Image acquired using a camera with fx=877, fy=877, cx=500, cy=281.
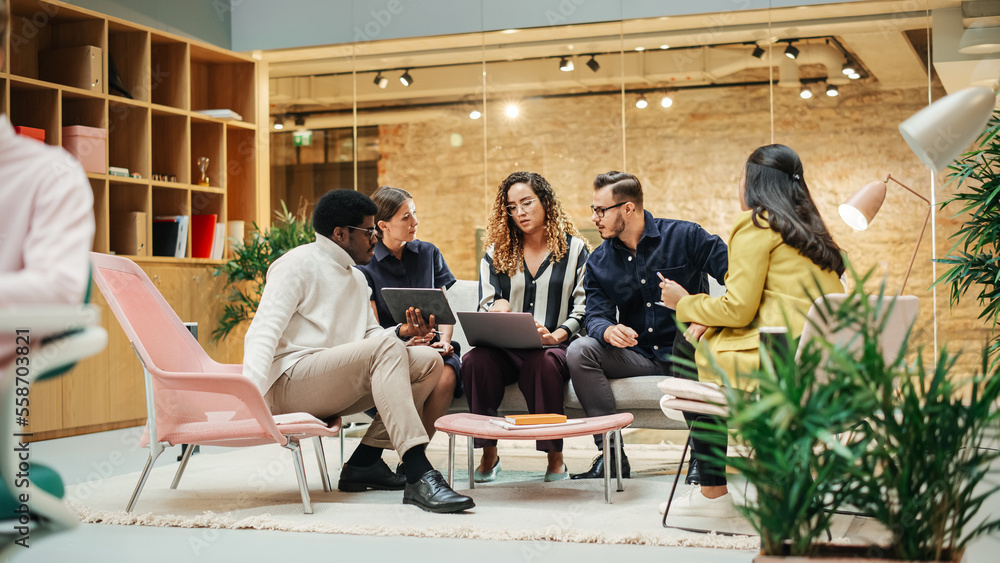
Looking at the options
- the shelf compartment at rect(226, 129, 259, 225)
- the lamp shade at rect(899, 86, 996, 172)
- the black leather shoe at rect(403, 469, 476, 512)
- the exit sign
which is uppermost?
the exit sign

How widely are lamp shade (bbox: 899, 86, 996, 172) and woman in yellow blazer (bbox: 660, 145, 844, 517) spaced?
1.92 feet

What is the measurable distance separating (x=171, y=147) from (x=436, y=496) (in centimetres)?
406

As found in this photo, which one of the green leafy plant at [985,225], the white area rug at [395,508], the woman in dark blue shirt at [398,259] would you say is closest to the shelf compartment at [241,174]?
the woman in dark blue shirt at [398,259]

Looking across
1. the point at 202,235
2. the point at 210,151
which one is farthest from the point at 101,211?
the point at 210,151

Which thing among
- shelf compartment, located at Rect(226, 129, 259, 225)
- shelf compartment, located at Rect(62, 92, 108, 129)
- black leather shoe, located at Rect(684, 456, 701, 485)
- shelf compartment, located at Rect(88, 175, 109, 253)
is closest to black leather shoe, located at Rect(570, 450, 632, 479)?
black leather shoe, located at Rect(684, 456, 701, 485)

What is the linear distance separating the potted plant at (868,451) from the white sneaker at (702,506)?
1286 millimetres

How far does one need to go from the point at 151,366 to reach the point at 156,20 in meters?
3.99

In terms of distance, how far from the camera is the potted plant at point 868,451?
3.98ft

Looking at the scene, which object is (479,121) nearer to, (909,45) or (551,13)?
(551,13)

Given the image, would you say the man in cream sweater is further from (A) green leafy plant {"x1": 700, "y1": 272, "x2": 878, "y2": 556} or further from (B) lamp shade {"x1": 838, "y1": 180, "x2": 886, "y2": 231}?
(A) green leafy plant {"x1": 700, "y1": 272, "x2": 878, "y2": 556}

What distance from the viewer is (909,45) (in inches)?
222

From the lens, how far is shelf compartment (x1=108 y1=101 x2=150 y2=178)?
18.1 feet

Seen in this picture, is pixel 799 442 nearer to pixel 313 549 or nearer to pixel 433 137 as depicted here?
pixel 313 549

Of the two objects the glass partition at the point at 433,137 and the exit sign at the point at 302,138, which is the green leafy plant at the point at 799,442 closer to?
the glass partition at the point at 433,137
